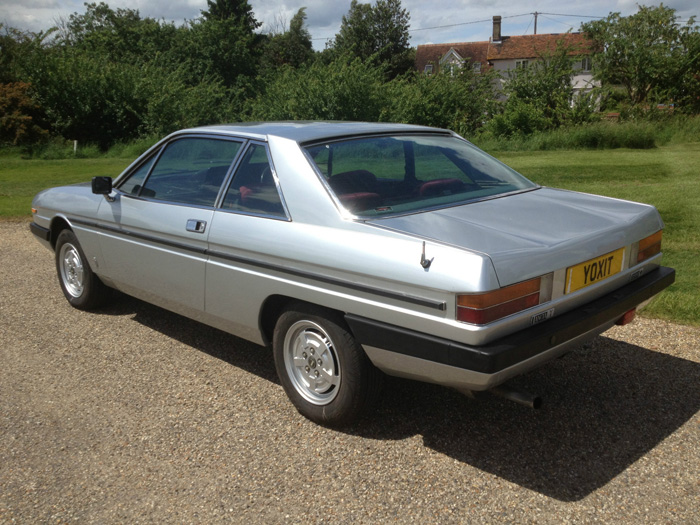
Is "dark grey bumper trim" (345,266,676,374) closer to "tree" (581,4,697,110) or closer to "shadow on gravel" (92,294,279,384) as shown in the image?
"shadow on gravel" (92,294,279,384)

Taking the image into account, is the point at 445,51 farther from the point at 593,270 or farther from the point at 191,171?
the point at 593,270

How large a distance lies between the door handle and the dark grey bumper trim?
125 centimetres

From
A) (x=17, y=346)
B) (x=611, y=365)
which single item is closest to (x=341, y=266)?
(x=611, y=365)

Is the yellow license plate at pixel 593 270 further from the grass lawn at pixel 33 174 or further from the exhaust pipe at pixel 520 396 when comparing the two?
the grass lawn at pixel 33 174

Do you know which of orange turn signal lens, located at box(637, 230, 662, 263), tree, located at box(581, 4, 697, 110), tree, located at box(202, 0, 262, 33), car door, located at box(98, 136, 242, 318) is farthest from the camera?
tree, located at box(202, 0, 262, 33)

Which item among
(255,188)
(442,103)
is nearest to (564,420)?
(255,188)

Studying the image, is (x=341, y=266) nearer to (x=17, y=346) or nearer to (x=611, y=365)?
(x=611, y=365)

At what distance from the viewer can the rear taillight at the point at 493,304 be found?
2736 mm

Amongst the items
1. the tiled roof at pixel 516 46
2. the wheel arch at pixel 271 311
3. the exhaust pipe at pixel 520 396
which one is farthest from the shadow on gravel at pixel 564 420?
the tiled roof at pixel 516 46

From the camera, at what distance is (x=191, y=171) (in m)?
4.43

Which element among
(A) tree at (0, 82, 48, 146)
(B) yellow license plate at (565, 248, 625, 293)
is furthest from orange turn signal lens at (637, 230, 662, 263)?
(A) tree at (0, 82, 48, 146)

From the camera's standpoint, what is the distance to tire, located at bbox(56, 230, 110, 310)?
5.34m

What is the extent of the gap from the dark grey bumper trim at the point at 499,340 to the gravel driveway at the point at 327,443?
1.97ft

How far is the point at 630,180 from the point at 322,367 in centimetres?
1148
